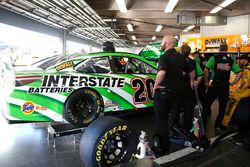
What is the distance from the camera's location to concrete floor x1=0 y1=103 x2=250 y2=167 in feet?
10.9

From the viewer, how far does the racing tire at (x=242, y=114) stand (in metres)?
4.58

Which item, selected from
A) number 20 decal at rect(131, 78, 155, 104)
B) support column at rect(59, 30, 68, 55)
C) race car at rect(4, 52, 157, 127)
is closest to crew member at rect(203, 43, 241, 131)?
number 20 decal at rect(131, 78, 155, 104)

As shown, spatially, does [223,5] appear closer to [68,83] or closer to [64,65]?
[64,65]

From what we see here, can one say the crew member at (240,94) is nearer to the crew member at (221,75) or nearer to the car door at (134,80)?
the crew member at (221,75)

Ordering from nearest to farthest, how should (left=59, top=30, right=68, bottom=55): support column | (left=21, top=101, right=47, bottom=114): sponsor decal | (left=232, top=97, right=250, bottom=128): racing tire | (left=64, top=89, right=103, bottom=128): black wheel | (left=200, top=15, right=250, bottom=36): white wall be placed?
(left=21, top=101, right=47, bottom=114): sponsor decal → (left=64, top=89, right=103, bottom=128): black wheel → (left=232, top=97, right=250, bottom=128): racing tire → (left=200, top=15, right=250, bottom=36): white wall → (left=59, top=30, right=68, bottom=55): support column

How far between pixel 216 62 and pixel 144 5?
531cm

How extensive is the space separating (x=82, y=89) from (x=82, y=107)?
359 millimetres

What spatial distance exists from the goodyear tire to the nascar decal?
173 cm

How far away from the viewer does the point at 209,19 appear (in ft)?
36.8

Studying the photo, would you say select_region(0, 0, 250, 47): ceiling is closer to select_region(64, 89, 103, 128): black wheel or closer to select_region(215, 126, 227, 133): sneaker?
select_region(64, 89, 103, 128): black wheel

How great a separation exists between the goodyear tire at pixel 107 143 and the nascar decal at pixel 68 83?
1733 mm

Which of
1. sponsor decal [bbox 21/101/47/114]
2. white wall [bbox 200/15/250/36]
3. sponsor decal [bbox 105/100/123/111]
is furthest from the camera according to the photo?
white wall [bbox 200/15/250/36]

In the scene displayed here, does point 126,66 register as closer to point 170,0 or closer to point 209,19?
point 170,0

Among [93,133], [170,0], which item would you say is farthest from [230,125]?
[170,0]
